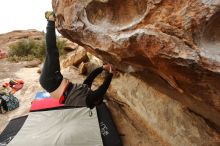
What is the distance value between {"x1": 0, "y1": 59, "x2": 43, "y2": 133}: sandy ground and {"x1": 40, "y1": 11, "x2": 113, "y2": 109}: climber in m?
1.90

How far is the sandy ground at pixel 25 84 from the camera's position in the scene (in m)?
5.73

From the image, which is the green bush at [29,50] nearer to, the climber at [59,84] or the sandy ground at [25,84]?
the sandy ground at [25,84]

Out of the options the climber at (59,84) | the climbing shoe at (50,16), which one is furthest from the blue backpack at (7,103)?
the climbing shoe at (50,16)

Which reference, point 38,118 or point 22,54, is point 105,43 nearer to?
point 38,118

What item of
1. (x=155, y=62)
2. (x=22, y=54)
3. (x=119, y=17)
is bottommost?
(x=22, y=54)

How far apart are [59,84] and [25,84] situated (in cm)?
359

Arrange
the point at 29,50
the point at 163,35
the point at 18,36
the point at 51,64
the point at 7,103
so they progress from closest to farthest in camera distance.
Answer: the point at 163,35, the point at 51,64, the point at 7,103, the point at 29,50, the point at 18,36

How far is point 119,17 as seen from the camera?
240cm

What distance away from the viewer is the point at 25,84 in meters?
7.26

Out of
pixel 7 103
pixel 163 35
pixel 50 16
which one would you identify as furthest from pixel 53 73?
pixel 7 103

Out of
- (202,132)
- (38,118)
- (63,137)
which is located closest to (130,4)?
(202,132)

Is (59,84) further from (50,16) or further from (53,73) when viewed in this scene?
(50,16)

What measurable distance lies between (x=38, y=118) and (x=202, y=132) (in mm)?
2943

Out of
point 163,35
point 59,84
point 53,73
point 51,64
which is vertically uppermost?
point 163,35
